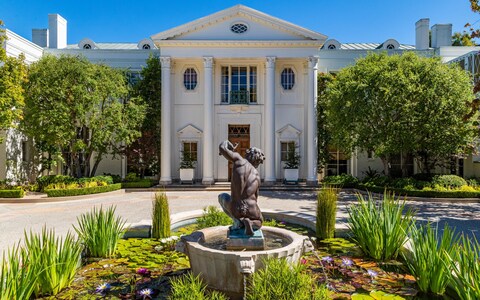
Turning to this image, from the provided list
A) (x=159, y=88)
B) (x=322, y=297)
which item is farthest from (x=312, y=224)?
(x=159, y=88)

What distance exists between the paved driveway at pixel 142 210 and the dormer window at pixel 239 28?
10154 mm

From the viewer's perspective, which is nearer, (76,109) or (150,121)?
(76,109)

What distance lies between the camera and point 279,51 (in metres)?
20.2

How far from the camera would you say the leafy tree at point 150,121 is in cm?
2098

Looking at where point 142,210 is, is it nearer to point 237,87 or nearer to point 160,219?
point 160,219

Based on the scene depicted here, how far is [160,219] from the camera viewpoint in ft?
23.5

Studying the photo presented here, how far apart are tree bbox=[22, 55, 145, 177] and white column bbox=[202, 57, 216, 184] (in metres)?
3.80

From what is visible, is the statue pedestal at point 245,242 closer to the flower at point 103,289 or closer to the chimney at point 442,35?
the flower at point 103,289

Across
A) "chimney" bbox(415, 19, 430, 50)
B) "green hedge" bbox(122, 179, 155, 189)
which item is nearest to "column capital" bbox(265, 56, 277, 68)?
"green hedge" bbox(122, 179, 155, 189)

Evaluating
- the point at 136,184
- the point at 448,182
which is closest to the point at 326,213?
the point at 448,182

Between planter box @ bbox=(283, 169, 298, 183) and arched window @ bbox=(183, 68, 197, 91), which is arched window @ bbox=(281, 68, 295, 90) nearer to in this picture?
planter box @ bbox=(283, 169, 298, 183)

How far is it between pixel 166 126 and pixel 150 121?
1.78 m

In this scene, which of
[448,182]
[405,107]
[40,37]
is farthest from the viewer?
[40,37]

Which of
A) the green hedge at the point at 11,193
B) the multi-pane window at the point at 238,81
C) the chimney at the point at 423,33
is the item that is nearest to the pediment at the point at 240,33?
the multi-pane window at the point at 238,81
